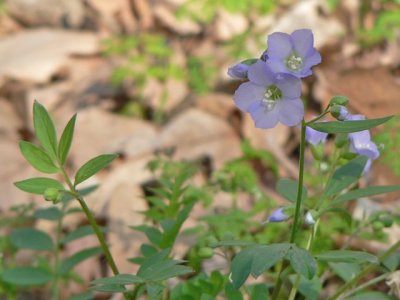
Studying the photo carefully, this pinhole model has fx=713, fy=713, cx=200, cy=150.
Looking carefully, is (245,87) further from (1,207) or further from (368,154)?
(1,207)

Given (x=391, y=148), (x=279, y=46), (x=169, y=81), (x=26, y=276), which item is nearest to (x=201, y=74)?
(x=169, y=81)

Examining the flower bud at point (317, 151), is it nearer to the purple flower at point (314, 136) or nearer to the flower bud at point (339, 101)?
the purple flower at point (314, 136)

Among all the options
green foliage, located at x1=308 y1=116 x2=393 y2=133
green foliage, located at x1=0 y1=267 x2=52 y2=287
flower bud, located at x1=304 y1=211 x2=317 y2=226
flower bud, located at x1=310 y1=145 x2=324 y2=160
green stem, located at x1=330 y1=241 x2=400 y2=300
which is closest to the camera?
green foliage, located at x1=308 y1=116 x2=393 y2=133

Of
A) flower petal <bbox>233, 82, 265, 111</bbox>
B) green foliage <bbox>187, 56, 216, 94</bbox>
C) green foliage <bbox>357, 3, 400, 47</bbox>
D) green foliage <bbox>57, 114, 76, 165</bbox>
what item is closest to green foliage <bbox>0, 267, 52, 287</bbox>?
green foliage <bbox>57, 114, 76, 165</bbox>

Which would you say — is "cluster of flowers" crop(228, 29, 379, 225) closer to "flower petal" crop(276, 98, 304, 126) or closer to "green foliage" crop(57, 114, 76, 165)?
"flower petal" crop(276, 98, 304, 126)

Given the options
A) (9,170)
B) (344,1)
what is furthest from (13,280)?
(344,1)

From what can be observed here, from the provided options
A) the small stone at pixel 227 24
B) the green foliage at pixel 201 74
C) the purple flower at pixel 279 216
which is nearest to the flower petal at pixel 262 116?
the purple flower at pixel 279 216

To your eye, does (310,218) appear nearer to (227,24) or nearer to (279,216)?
(279,216)

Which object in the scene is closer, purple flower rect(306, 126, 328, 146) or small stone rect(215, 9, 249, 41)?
purple flower rect(306, 126, 328, 146)
